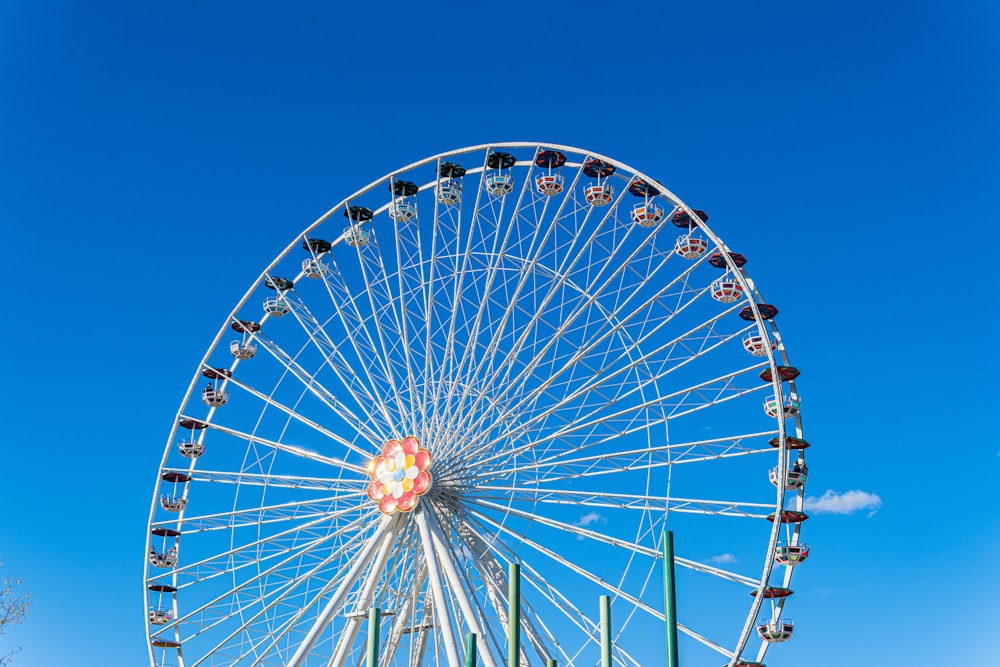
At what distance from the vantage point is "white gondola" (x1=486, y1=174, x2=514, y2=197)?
98.6 feet

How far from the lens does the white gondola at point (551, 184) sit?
95.9 ft

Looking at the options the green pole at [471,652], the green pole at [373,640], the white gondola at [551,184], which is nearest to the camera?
the green pole at [471,652]

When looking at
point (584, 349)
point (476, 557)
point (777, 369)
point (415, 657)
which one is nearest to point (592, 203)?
point (584, 349)

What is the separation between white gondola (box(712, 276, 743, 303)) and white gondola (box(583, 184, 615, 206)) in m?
3.93

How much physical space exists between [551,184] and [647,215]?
8.63 ft

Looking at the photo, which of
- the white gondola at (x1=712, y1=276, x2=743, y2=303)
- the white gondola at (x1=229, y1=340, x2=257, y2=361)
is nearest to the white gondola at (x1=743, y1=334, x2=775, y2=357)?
the white gondola at (x1=712, y1=276, x2=743, y2=303)

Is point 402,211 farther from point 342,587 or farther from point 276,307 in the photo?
point 342,587

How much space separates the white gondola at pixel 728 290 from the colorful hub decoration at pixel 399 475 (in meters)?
7.95

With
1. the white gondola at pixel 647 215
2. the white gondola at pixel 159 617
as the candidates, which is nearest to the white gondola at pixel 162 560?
the white gondola at pixel 159 617

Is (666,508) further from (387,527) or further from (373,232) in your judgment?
(373,232)

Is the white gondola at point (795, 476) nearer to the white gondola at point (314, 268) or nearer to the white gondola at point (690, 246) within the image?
the white gondola at point (690, 246)

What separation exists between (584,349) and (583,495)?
344cm

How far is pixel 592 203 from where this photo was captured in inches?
1142

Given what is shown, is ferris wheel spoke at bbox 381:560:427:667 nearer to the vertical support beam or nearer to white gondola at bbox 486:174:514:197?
the vertical support beam
